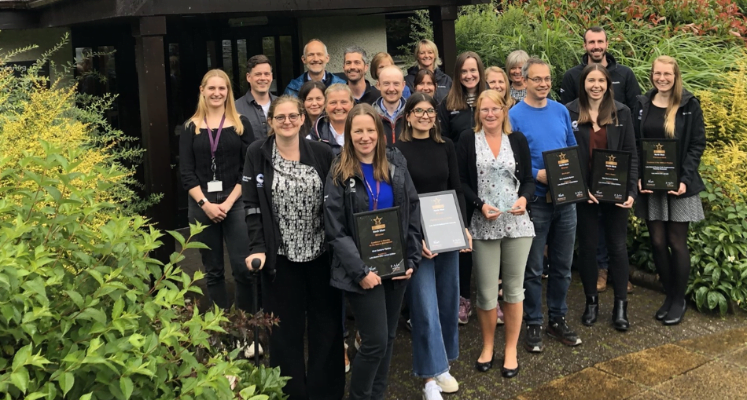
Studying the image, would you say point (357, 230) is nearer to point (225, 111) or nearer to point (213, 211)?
point (213, 211)

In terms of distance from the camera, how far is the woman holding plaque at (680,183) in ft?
19.1

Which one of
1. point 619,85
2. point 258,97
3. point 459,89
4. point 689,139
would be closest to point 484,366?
point 459,89

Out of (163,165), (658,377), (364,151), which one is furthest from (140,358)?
(163,165)

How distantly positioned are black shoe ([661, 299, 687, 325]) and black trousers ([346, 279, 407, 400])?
8.98 ft

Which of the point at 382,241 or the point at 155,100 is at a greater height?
the point at 155,100

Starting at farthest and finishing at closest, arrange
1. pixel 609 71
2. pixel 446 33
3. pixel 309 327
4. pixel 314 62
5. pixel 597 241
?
pixel 446 33 → pixel 609 71 → pixel 314 62 → pixel 597 241 → pixel 309 327

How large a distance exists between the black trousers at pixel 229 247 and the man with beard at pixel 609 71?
326 cm

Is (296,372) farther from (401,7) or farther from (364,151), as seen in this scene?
(401,7)

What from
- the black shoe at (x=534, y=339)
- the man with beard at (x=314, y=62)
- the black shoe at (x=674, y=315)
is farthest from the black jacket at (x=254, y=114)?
the black shoe at (x=674, y=315)

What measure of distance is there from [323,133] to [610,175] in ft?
7.11

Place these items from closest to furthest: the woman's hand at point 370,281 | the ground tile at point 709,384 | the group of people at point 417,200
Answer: the woman's hand at point 370,281 → the group of people at point 417,200 → the ground tile at point 709,384

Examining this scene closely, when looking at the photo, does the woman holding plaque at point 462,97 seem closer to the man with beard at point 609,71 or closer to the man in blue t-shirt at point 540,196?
the man in blue t-shirt at point 540,196

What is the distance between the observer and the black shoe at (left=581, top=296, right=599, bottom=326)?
592cm

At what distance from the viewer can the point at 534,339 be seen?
5410 mm
